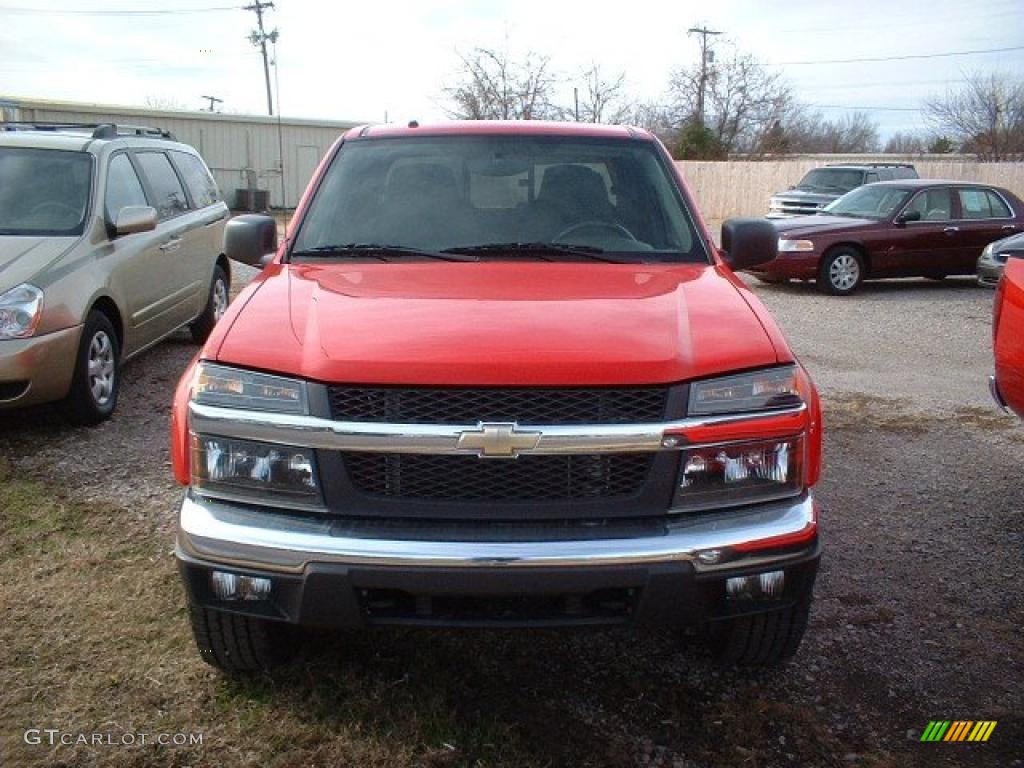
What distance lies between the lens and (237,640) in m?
2.84

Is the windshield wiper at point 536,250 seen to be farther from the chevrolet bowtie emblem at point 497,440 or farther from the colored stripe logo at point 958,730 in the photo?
the colored stripe logo at point 958,730

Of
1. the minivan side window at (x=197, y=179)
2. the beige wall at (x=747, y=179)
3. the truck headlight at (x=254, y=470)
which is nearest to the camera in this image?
the truck headlight at (x=254, y=470)

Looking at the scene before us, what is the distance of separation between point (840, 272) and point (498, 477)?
445 inches

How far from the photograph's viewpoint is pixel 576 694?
116 inches

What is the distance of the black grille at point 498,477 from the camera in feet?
8.18

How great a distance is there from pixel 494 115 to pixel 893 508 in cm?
3223

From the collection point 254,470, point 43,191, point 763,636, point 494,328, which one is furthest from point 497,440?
point 43,191

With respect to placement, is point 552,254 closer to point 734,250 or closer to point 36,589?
point 734,250

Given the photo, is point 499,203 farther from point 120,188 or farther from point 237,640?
point 120,188

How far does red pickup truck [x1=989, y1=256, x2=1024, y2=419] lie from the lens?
4234mm

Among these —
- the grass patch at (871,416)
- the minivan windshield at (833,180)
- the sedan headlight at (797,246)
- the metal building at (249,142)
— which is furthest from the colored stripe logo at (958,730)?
the metal building at (249,142)

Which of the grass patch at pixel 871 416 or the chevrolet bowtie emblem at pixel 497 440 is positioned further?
the grass patch at pixel 871 416

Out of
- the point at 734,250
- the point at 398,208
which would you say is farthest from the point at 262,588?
the point at 734,250

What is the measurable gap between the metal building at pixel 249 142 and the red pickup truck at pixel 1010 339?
22611 mm
